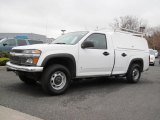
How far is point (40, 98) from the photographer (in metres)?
6.25

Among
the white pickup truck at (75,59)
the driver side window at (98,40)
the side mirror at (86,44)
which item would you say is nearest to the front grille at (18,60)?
the white pickup truck at (75,59)

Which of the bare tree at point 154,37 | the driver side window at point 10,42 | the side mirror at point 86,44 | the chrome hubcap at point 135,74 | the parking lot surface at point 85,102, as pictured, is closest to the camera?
the parking lot surface at point 85,102

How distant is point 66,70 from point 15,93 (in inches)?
58.2

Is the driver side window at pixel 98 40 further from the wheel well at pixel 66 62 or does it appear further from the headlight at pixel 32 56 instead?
the headlight at pixel 32 56

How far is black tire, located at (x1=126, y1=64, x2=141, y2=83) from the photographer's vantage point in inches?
364

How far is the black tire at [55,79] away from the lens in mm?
6418

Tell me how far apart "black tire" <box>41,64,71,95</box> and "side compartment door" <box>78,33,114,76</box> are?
0.57m

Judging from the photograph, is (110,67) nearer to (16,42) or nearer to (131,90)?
(131,90)

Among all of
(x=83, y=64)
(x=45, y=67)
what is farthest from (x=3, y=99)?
(x=83, y=64)

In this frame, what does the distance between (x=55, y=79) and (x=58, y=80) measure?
4.2 inches

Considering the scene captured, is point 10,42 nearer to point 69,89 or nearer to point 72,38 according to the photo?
point 72,38

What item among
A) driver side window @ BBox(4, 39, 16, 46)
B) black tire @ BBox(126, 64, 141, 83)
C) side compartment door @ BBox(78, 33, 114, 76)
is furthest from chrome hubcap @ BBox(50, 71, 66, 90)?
driver side window @ BBox(4, 39, 16, 46)

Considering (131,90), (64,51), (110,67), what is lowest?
(131,90)

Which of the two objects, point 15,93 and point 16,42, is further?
point 16,42
